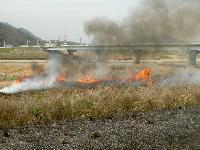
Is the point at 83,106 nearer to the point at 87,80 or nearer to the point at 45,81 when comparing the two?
A: the point at 45,81

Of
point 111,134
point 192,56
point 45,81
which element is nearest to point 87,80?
point 45,81

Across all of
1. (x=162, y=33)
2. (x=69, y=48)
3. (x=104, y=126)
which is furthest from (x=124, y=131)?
(x=69, y=48)

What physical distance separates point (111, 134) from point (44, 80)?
28317 millimetres

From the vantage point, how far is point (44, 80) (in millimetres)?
42719

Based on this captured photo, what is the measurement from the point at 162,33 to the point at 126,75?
7.38m

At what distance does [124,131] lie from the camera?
51.0ft

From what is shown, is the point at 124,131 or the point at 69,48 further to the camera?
the point at 69,48

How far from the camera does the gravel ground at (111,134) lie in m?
13.4

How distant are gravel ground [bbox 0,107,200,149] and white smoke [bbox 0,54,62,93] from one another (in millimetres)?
20501

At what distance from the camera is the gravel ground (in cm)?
1345

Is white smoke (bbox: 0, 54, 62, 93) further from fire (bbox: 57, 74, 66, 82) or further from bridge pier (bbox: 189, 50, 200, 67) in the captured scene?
bridge pier (bbox: 189, 50, 200, 67)

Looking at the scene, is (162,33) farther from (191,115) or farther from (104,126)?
(104,126)

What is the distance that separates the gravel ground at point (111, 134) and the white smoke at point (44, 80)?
67.3ft

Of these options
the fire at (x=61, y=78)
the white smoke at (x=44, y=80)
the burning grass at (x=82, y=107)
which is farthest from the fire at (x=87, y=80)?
the burning grass at (x=82, y=107)
